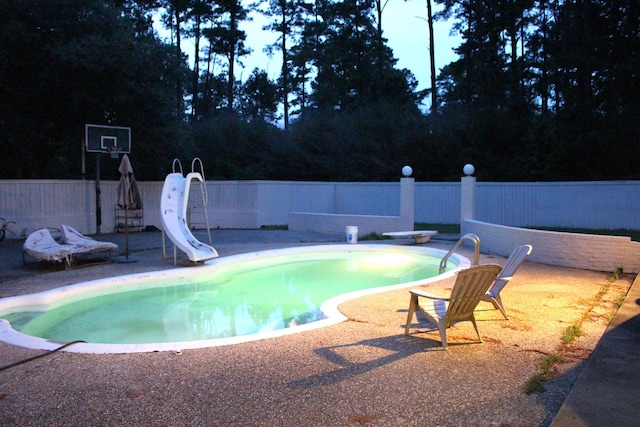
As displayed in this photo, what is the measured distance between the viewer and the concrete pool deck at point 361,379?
350cm

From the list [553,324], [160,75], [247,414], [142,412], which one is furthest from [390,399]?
[160,75]

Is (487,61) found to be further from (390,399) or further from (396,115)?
(390,399)

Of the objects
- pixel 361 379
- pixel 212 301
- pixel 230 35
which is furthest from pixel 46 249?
pixel 230 35

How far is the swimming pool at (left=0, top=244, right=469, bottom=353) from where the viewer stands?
6.57 meters

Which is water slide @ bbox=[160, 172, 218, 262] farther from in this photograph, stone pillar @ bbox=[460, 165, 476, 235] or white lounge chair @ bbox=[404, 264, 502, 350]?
stone pillar @ bbox=[460, 165, 476, 235]

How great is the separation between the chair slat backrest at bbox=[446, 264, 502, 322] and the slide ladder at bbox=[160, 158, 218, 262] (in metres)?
6.41

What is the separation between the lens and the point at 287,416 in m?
3.50

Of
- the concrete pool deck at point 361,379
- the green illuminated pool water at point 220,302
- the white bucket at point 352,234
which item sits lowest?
the green illuminated pool water at point 220,302

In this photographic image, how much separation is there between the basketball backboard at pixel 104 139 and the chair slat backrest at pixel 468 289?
42.3ft

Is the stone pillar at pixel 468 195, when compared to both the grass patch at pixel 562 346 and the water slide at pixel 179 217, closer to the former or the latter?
the grass patch at pixel 562 346

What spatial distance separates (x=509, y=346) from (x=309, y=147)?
20.4m

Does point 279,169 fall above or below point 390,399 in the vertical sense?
above

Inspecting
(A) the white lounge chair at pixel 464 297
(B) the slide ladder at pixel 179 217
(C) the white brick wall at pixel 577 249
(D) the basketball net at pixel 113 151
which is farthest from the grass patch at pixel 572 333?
(D) the basketball net at pixel 113 151

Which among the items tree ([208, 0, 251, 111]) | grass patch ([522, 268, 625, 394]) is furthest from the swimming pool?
tree ([208, 0, 251, 111])
